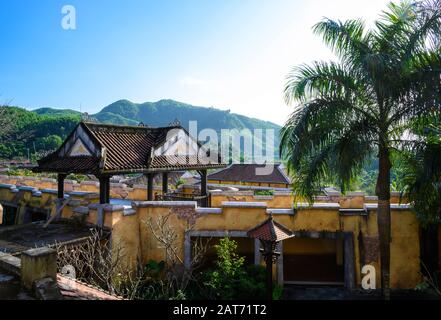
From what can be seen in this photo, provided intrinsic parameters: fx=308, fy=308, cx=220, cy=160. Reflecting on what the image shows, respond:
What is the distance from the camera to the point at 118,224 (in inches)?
413

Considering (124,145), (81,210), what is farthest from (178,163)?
(81,210)

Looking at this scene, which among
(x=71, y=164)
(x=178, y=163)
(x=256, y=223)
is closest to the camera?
(x=256, y=223)

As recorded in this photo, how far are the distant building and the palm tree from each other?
22329 mm

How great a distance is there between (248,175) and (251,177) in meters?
0.57

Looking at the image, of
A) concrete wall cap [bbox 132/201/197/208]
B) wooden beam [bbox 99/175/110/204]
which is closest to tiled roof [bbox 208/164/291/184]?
concrete wall cap [bbox 132/201/197/208]

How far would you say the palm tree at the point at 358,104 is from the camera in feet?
26.1

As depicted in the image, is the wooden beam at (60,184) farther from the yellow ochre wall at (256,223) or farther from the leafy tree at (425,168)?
the leafy tree at (425,168)

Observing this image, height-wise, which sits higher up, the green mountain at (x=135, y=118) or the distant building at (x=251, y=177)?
the green mountain at (x=135, y=118)

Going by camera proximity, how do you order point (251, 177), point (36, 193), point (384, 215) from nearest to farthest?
point (384, 215), point (36, 193), point (251, 177)

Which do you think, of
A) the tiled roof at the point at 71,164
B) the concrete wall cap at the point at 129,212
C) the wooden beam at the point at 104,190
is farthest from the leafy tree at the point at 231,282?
the tiled roof at the point at 71,164

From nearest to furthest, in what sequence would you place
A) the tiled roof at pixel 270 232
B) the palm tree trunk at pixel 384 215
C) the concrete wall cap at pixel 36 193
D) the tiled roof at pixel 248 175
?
the tiled roof at pixel 270 232, the palm tree trunk at pixel 384 215, the concrete wall cap at pixel 36 193, the tiled roof at pixel 248 175

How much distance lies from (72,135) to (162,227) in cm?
529

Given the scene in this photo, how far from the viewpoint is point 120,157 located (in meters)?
11.6

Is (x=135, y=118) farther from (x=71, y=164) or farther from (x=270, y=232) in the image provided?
(x=270, y=232)
